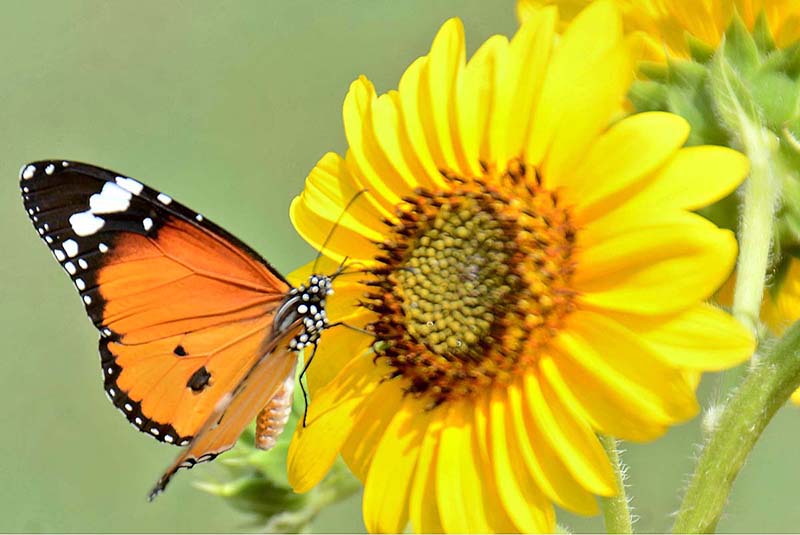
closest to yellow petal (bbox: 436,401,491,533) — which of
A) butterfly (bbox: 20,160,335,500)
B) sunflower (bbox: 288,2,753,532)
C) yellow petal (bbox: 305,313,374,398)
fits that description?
sunflower (bbox: 288,2,753,532)

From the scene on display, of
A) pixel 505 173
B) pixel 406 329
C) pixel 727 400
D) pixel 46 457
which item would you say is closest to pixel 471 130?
pixel 505 173

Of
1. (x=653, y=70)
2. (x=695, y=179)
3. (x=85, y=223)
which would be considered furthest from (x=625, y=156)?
(x=85, y=223)

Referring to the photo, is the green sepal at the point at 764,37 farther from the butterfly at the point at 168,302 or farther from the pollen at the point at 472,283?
the butterfly at the point at 168,302

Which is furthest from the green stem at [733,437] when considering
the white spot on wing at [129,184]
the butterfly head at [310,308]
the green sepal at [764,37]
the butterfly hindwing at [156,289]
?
the white spot on wing at [129,184]

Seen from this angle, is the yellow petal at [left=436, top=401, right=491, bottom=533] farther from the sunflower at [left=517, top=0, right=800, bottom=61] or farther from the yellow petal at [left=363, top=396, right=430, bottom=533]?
the sunflower at [left=517, top=0, right=800, bottom=61]

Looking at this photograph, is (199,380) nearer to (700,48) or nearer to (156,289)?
(156,289)
